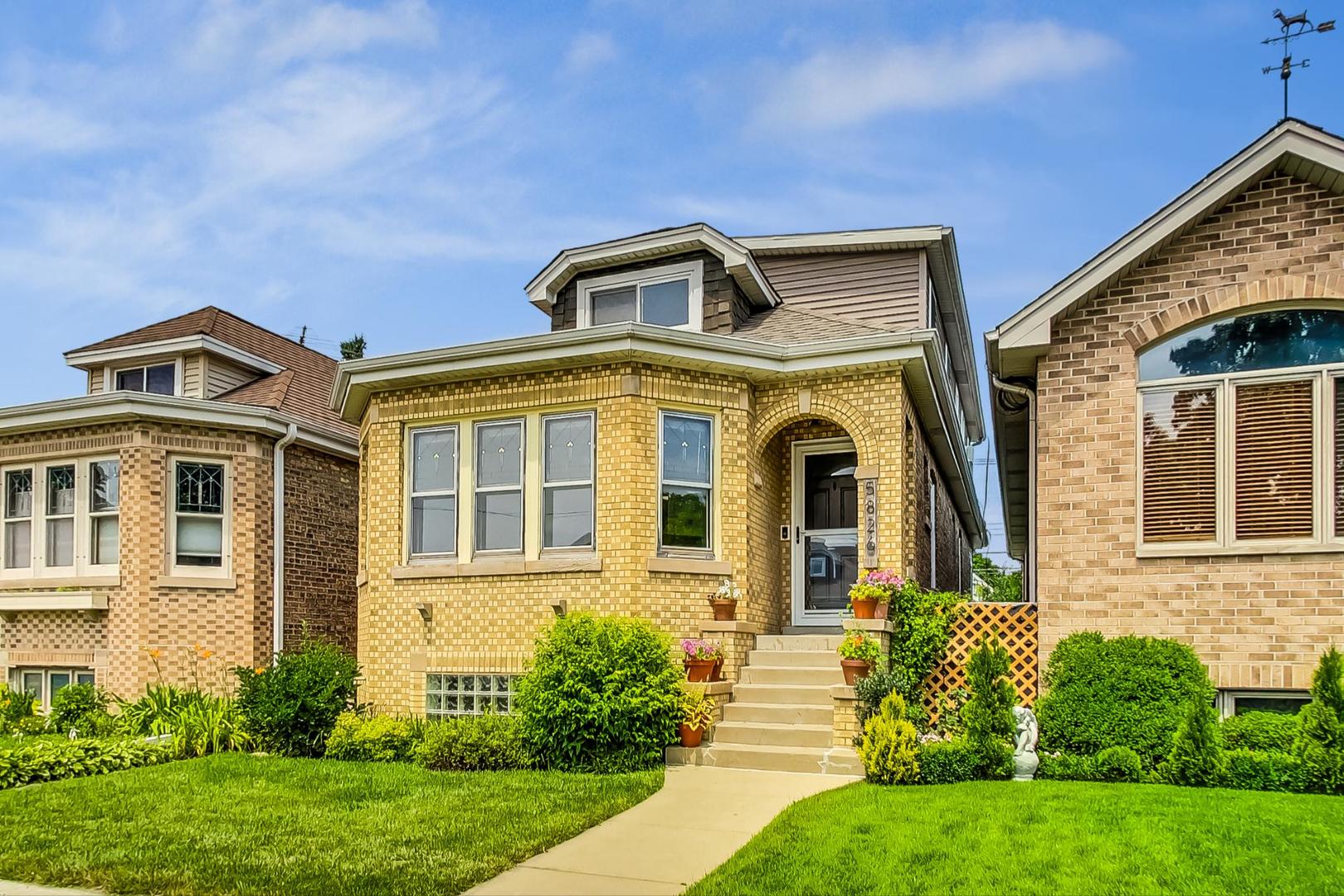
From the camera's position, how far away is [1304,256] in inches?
392

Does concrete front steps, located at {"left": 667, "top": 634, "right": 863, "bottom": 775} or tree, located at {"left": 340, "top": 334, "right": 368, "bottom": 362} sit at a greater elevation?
tree, located at {"left": 340, "top": 334, "right": 368, "bottom": 362}

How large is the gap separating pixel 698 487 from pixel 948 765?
431 centimetres

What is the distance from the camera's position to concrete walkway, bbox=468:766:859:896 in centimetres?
643

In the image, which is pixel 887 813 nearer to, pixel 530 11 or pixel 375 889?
pixel 375 889

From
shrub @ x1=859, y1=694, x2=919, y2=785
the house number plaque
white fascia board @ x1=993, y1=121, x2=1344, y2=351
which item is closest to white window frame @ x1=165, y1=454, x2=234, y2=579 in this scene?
the house number plaque

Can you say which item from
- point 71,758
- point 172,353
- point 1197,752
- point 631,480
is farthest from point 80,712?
point 1197,752

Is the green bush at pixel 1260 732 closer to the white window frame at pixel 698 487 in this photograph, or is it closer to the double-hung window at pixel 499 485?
the white window frame at pixel 698 487

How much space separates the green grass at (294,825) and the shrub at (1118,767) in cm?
387

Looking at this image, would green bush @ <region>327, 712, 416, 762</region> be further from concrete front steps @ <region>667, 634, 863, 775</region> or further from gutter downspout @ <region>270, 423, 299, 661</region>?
gutter downspout @ <region>270, 423, 299, 661</region>

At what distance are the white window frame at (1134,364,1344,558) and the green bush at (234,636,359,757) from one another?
8.56 meters

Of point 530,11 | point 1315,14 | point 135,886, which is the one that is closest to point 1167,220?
point 1315,14

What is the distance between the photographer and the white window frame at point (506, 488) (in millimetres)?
12281

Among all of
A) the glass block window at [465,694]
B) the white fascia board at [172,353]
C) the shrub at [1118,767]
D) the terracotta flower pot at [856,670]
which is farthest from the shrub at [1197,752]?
the white fascia board at [172,353]

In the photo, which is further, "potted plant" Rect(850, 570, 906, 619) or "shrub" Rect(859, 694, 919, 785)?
"potted plant" Rect(850, 570, 906, 619)
